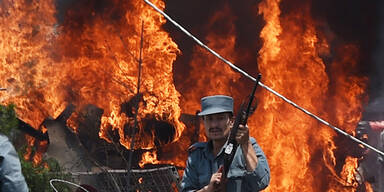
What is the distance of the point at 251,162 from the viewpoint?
3516 millimetres

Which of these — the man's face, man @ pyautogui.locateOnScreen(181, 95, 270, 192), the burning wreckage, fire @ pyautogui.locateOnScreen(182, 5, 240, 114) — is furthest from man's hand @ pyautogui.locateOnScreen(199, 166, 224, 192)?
fire @ pyautogui.locateOnScreen(182, 5, 240, 114)

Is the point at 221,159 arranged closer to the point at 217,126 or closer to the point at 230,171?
the point at 230,171

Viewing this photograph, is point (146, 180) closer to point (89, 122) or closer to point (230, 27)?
point (89, 122)

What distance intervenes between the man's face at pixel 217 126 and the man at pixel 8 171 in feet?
4.61

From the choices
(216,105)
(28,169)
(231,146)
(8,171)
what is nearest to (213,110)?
(216,105)

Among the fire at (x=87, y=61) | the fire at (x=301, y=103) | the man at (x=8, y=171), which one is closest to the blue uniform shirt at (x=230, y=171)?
the man at (x=8, y=171)

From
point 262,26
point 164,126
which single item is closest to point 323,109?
point 262,26

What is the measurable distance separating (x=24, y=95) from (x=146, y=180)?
160 inches

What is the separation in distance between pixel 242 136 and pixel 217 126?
29 cm

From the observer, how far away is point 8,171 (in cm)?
307

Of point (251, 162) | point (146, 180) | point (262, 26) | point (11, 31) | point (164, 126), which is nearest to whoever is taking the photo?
point (251, 162)

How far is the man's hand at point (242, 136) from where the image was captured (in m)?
3.47

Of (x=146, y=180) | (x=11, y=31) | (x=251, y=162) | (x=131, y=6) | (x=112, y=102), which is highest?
(x=131, y=6)

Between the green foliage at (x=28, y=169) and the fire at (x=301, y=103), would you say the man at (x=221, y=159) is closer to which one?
the green foliage at (x=28, y=169)
